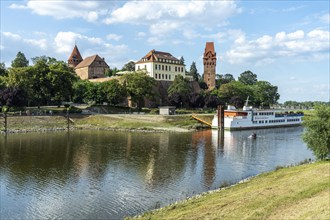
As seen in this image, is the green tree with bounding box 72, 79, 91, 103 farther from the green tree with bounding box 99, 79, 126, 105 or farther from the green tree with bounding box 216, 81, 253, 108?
the green tree with bounding box 216, 81, 253, 108

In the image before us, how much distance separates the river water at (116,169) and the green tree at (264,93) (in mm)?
75056

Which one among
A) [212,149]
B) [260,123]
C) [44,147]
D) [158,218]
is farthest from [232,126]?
[158,218]

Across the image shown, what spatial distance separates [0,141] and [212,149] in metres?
Result: 30.6

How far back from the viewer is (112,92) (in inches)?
3533

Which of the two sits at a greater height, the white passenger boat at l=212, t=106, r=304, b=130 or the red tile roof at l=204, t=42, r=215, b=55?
the red tile roof at l=204, t=42, r=215, b=55

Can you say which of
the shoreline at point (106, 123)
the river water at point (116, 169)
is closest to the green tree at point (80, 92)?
the shoreline at point (106, 123)

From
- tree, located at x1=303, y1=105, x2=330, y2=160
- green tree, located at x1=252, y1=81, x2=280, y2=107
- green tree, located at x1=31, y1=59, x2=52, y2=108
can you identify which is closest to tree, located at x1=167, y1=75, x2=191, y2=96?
green tree, located at x1=31, y1=59, x2=52, y2=108

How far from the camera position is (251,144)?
5459 cm

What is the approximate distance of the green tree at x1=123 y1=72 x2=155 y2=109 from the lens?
91338 millimetres

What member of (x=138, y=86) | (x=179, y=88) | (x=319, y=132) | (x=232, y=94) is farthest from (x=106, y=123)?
(x=232, y=94)

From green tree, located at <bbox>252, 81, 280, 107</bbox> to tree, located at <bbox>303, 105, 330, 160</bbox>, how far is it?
99.2m

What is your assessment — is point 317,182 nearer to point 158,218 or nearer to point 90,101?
point 158,218

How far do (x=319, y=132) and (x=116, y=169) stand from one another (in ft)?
61.8

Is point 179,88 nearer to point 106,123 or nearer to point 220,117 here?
point 220,117
